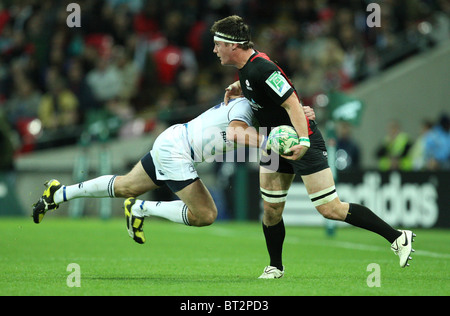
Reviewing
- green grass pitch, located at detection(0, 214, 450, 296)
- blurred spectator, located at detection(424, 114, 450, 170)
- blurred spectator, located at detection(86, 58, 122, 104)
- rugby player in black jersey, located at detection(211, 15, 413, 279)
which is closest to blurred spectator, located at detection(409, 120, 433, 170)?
blurred spectator, located at detection(424, 114, 450, 170)

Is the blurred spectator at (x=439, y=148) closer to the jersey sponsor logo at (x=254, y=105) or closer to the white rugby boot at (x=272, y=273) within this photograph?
the white rugby boot at (x=272, y=273)

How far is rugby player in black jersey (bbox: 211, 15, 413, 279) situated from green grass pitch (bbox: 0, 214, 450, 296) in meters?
0.55

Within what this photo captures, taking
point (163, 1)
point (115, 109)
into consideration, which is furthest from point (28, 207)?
point (163, 1)

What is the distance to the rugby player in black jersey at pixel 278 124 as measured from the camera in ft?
24.0

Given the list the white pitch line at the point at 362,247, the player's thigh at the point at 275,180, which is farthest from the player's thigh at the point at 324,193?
the white pitch line at the point at 362,247

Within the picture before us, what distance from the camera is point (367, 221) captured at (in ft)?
25.3

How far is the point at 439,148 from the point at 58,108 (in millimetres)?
8924

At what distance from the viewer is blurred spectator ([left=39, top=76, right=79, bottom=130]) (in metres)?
19.5

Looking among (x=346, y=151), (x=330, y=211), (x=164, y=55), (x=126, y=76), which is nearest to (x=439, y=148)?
(x=346, y=151)

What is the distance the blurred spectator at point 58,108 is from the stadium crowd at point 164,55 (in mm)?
24

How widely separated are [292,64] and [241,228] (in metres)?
4.55

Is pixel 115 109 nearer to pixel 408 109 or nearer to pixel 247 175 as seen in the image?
pixel 247 175

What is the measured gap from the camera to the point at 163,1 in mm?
21453

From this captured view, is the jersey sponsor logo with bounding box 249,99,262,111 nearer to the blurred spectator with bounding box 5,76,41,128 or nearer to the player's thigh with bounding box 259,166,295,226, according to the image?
the player's thigh with bounding box 259,166,295,226
